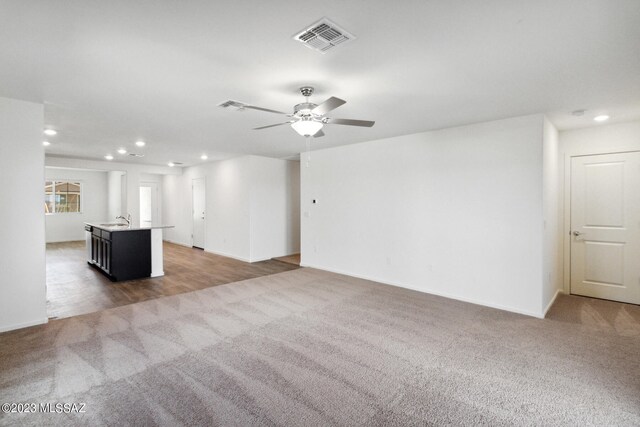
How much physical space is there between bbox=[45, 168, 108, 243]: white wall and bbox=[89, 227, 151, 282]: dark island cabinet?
601 centimetres

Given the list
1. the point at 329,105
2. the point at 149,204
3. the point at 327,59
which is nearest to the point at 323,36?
the point at 327,59

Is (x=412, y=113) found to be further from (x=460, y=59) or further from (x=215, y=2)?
(x=215, y=2)

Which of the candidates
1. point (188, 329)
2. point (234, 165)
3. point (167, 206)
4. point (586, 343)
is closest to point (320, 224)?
point (234, 165)

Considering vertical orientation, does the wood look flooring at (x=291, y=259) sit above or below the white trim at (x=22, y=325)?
above

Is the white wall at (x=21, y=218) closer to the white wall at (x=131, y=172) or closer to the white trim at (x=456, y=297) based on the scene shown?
the white trim at (x=456, y=297)

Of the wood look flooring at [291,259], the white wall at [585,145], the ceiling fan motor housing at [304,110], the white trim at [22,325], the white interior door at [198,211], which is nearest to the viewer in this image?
the ceiling fan motor housing at [304,110]

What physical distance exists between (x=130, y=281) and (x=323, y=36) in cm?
537

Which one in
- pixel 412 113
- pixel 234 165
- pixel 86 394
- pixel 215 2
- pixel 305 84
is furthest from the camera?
pixel 234 165

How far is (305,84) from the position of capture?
9.31 ft

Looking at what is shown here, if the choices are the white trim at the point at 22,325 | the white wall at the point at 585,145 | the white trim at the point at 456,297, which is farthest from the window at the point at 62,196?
the white wall at the point at 585,145

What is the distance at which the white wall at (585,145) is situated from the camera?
422 centimetres

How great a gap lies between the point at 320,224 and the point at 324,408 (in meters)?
4.45

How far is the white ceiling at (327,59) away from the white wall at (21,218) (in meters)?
0.29

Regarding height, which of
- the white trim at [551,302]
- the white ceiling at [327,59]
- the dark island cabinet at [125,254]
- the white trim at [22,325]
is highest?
the white ceiling at [327,59]
